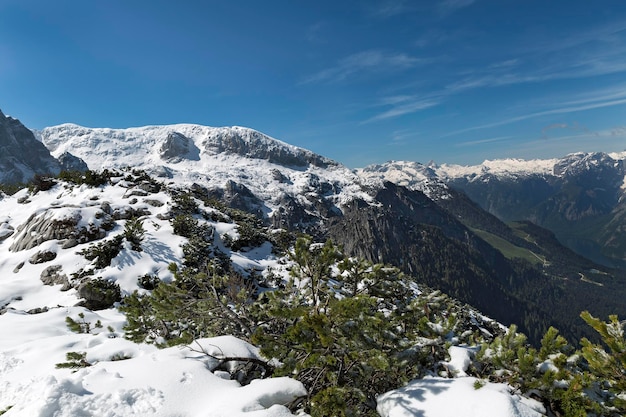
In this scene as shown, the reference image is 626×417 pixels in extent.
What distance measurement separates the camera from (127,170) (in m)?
45.3

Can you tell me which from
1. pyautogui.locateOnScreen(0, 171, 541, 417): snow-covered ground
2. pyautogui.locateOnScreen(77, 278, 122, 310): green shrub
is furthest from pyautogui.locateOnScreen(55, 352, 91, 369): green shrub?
pyautogui.locateOnScreen(77, 278, 122, 310): green shrub

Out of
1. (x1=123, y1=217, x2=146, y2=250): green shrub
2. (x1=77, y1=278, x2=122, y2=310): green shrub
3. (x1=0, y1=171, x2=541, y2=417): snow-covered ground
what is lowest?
(x1=77, y1=278, x2=122, y2=310): green shrub

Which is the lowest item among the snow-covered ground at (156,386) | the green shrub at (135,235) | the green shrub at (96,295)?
the green shrub at (96,295)

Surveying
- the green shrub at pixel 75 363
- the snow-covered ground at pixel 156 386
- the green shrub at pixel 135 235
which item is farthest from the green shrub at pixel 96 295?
the green shrub at pixel 75 363

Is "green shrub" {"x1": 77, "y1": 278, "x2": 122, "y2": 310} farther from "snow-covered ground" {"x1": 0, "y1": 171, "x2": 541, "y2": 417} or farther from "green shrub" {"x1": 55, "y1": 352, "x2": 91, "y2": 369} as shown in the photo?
"green shrub" {"x1": 55, "y1": 352, "x2": 91, "y2": 369}

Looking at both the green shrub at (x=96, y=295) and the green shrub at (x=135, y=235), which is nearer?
the green shrub at (x=96, y=295)

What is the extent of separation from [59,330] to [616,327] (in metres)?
17.8

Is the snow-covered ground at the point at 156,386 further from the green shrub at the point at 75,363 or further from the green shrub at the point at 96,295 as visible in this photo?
the green shrub at the point at 96,295

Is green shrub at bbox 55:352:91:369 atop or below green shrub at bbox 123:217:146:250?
below

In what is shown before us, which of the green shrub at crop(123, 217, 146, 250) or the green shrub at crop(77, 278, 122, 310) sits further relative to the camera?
the green shrub at crop(123, 217, 146, 250)

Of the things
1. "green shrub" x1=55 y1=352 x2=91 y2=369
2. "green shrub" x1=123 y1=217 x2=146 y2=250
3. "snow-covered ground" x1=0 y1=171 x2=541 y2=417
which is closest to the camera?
"snow-covered ground" x1=0 y1=171 x2=541 y2=417

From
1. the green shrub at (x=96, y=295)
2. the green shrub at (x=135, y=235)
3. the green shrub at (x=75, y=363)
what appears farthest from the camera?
the green shrub at (x=135, y=235)

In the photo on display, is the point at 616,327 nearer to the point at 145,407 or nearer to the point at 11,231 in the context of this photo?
the point at 145,407

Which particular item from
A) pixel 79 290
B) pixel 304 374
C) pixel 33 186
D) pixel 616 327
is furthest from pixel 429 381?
pixel 33 186
